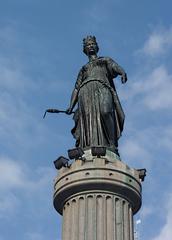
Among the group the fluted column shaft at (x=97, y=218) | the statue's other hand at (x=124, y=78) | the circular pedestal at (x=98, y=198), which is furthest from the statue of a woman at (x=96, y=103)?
the fluted column shaft at (x=97, y=218)

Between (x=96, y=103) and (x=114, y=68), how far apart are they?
1515mm

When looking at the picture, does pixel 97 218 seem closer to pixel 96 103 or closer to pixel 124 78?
pixel 96 103

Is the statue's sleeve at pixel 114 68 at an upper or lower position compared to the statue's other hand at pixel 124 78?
upper

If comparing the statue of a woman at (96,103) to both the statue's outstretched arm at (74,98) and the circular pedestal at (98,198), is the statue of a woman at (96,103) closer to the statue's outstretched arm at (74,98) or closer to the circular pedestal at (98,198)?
the statue's outstretched arm at (74,98)

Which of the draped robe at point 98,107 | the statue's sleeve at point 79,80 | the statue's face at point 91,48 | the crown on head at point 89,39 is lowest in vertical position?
the draped robe at point 98,107

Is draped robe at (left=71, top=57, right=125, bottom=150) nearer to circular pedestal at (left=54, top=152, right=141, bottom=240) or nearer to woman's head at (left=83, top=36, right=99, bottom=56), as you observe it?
woman's head at (left=83, top=36, right=99, bottom=56)

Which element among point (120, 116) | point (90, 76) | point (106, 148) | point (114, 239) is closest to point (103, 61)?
point (90, 76)

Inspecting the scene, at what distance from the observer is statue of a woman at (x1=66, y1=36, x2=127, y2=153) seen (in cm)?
1848

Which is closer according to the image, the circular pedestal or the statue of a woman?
the circular pedestal

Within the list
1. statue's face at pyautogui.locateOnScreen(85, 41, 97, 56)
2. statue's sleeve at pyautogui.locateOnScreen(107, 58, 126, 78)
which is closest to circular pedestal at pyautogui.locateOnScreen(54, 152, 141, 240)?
statue's sleeve at pyautogui.locateOnScreen(107, 58, 126, 78)

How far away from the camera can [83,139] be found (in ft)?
60.8

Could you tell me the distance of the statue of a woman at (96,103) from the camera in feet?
60.6

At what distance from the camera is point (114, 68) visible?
1973 cm

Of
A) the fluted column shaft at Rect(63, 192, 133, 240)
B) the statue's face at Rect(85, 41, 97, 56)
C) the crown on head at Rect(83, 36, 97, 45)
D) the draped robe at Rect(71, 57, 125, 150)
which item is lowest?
the fluted column shaft at Rect(63, 192, 133, 240)
